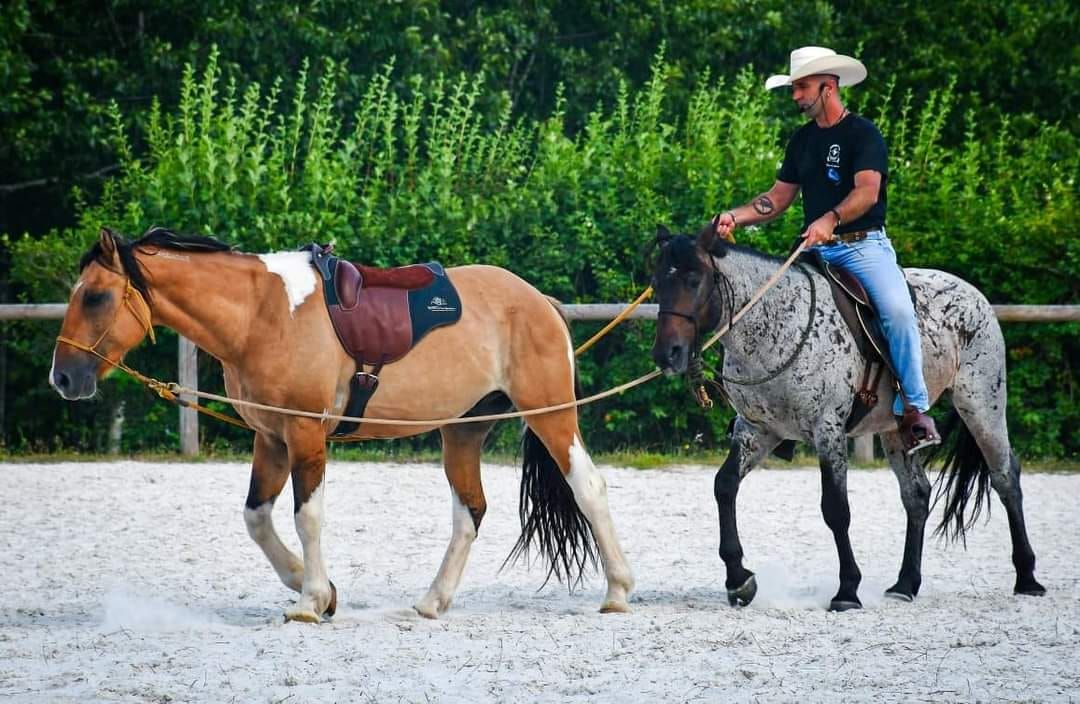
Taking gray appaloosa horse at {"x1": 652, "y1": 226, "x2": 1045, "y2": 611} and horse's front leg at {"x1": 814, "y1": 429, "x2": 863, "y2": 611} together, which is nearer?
gray appaloosa horse at {"x1": 652, "y1": 226, "x2": 1045, "y2": 611}

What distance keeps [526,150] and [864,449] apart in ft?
17.7

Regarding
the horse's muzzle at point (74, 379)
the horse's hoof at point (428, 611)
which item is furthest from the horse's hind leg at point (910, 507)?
the horse's muzzle at point (74, 379)

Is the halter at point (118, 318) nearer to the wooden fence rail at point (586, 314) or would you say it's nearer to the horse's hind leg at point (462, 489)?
the horse's hind leg at point (462, 489)

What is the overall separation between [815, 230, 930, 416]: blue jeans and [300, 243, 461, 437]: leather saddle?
1871 mm

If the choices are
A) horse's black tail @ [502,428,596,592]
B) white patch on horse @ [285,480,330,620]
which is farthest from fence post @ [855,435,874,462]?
white patch on horse @ [285,480,330,620]

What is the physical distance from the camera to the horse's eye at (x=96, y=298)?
20.1 feet

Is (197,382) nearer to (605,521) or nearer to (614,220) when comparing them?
(614,220)

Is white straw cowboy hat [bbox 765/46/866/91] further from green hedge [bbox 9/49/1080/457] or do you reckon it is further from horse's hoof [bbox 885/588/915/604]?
green hedge [bbox 9/49/1080/457]

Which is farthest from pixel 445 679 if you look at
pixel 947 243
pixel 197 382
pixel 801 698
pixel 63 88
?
pixel 63 88

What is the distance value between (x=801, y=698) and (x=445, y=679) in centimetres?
122

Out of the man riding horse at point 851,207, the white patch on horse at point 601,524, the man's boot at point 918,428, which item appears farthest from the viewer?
the man's boot at point 918,428

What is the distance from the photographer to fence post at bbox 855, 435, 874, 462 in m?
11.9

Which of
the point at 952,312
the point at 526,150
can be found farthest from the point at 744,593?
the point at 526,150

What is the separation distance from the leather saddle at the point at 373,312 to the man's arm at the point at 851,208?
161cm
